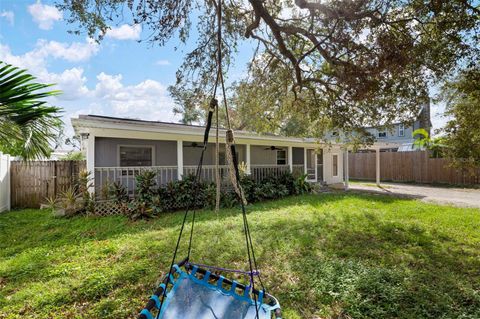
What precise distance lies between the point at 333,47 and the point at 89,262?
6396mm

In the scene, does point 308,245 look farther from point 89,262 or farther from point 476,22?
point 476,22

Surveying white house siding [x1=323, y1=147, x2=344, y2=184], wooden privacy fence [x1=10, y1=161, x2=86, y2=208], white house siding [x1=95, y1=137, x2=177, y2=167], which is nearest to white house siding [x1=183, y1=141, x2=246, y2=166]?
white house siding [x1=95, y1=137, x2=177, y2=167]

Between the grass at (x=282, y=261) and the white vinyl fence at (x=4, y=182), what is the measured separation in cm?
140

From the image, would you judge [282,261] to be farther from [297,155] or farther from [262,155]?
[297,155]

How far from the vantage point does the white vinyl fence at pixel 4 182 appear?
8.53 m

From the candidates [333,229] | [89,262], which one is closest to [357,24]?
[333,229]

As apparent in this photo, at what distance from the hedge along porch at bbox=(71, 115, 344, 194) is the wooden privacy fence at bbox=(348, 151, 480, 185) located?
7409 mm

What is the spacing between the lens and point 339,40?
573 centimetres

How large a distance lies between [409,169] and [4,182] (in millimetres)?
20964

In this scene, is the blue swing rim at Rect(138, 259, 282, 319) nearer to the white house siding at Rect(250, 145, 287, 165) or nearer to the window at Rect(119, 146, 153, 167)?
the window at Rect(119, 146, 153, 167)

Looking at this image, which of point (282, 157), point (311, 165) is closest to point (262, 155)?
point (282, 157)

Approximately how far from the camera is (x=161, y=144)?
10609 mm

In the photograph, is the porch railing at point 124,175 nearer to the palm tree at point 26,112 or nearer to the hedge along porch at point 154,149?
the hedge along porch at point 154,149

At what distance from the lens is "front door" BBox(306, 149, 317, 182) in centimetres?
1545
